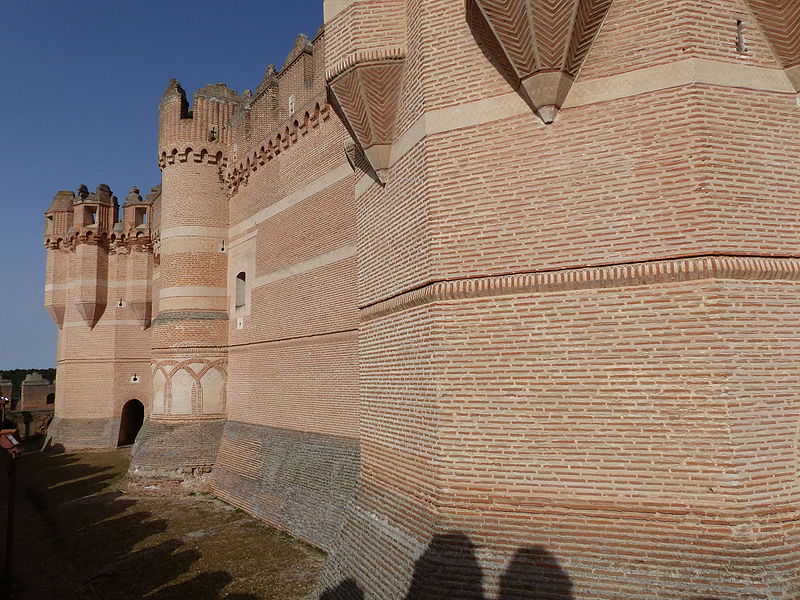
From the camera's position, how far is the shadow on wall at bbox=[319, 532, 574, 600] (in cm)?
→ 447

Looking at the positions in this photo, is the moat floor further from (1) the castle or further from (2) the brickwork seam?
(2) the brickwork seam

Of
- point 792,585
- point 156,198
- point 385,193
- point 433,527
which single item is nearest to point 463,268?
point 385,193

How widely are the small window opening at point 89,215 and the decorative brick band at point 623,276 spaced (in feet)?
73.1

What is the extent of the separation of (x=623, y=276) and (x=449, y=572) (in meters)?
3.02

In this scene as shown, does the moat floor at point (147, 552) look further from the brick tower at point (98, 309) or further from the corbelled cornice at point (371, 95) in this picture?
the brick tower at point (98, 309)

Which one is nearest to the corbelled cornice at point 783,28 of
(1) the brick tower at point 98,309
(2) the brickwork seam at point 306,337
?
(2) the brickwork seam at point 306,337

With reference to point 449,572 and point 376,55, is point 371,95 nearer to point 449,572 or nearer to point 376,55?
point 376,55

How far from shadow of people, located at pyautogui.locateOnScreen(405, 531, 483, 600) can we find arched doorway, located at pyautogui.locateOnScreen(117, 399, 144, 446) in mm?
20155

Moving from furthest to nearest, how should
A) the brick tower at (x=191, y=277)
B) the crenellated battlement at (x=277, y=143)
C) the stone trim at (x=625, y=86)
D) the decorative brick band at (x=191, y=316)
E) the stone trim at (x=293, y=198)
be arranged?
the decorative brick band at (x=191, y=316) → the brick tower at (x=191, y=277) → the crenellated battlement at (x=277, y=143) → the stone trim at (x=293, y=198) → the stone trim at (x=625, y=86)

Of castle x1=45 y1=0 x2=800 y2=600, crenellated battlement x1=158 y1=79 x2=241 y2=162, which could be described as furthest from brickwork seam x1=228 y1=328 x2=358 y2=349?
crenellated battlement x1=158 y1=79 x2=241 y2=162

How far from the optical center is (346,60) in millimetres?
6398

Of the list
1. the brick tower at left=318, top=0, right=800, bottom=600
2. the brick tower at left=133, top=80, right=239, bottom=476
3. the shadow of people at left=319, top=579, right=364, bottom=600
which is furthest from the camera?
the brick tower at left=133, top=80, right=239, bottom=476

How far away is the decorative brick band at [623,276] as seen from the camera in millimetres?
4410

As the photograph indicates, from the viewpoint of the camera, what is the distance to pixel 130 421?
22562 mm
